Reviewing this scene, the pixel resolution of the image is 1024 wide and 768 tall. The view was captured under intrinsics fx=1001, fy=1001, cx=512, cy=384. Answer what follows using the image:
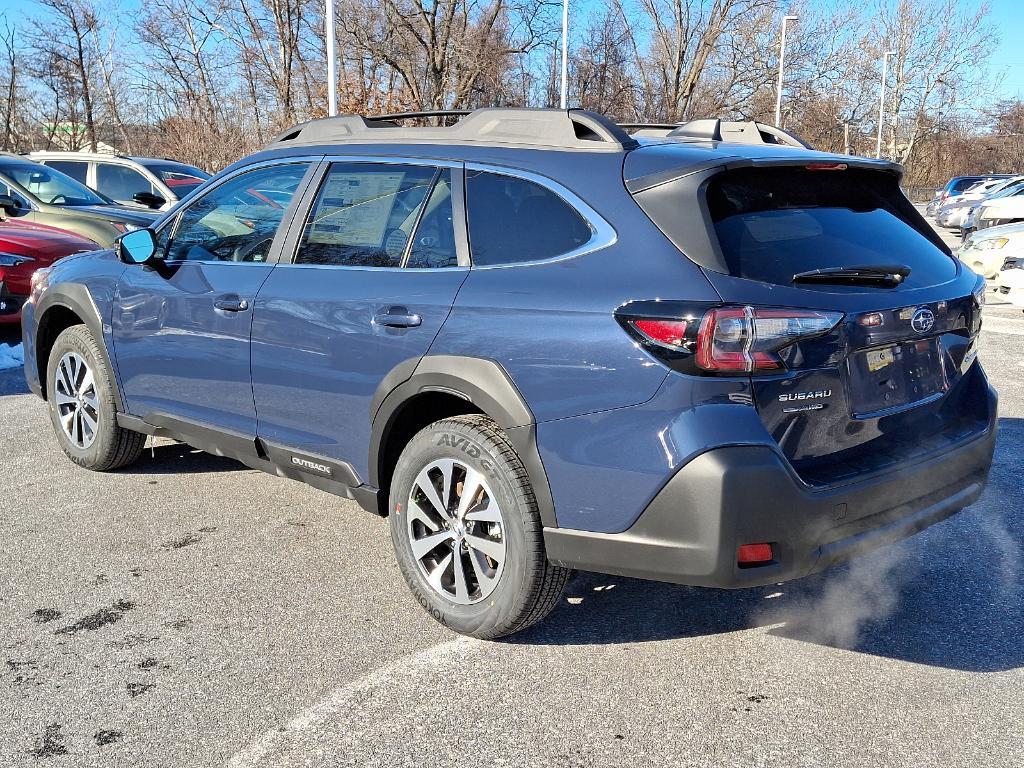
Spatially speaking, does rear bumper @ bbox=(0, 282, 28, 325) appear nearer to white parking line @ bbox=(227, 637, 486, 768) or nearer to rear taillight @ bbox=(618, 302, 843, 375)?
white parking line @ bbox=(227, 637, 486, 768)

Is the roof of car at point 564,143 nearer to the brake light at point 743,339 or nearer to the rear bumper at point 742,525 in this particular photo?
the brake light at point 743,339

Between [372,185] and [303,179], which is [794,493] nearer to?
[372,185]

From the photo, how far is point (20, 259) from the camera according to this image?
885cm

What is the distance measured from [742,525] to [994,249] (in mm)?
11049

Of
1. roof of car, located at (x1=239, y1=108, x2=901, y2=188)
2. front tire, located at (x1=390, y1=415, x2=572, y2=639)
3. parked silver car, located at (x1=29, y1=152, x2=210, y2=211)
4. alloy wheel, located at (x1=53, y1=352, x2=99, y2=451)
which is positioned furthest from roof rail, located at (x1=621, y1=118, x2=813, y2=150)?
parked silver car, located at (x1=29, y1=152, x2=210, y2=211)

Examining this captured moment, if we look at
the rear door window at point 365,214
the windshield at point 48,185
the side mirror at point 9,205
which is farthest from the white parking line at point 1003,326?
the side mirror at point 9,205

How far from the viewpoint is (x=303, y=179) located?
4.30 m

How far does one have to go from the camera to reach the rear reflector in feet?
9.56

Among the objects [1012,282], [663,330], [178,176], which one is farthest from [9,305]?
[1012,282]

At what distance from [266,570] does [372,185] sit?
165 cm

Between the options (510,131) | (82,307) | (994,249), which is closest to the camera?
(510,131)

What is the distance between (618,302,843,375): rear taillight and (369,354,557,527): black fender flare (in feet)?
1.69

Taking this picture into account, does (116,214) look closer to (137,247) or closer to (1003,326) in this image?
(137,247)

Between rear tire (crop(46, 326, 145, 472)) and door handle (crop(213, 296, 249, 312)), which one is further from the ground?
door handle (crop(213, 296, 249, 312))
